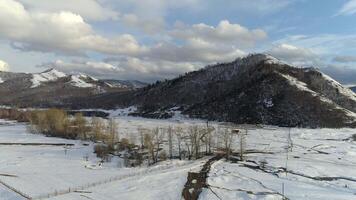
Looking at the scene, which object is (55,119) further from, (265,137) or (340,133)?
(340,133)

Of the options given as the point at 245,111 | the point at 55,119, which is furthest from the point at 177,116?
the point at 55,119

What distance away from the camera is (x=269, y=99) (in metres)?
139

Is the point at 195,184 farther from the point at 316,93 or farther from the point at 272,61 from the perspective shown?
the point at 272,61

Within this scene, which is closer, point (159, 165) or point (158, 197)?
point (158, 197)

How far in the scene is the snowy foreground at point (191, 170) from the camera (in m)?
58.8

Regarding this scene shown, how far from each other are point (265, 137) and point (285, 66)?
68.8 m

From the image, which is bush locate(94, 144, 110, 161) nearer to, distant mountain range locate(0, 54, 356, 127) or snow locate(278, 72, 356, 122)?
distant mountain range locate(0, 54, 356, 127)

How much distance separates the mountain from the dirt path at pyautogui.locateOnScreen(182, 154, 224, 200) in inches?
2372

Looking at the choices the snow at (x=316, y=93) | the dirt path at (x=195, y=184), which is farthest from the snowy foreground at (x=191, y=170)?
the snow at (x=316, y=93)

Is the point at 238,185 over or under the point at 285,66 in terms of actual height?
under

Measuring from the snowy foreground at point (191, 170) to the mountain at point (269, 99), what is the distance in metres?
26.2

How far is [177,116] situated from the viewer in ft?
507

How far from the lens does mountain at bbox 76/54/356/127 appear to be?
416ft

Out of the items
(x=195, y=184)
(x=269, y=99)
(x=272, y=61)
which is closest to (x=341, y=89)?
(x=269, y=99)
